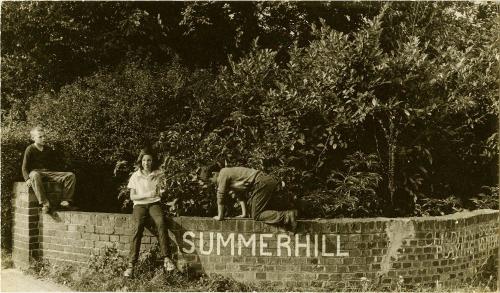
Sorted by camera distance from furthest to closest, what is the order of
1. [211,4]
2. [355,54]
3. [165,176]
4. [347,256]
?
[211,4], [355,54], [165,176], [347,256]

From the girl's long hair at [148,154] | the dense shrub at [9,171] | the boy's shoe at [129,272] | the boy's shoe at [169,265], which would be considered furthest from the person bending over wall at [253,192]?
the dense shrub at [9,171]

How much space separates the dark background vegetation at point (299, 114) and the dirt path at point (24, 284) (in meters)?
0.91

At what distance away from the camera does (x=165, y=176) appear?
23.5 ft

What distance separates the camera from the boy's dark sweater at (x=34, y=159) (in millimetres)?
7247

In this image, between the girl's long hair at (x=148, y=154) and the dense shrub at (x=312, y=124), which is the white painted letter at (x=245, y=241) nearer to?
the dense shrub at (x=312, y=124)

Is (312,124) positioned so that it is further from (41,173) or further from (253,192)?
(41,173)

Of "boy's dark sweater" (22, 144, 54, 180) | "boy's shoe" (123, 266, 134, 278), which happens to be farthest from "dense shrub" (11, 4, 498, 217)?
"boy's shoe" (123, 266, 134, 278)

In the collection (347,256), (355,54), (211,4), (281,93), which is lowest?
(347,256)

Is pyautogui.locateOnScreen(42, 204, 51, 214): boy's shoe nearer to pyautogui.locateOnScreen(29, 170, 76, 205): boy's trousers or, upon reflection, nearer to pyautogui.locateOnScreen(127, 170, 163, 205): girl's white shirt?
pyautogui.locateOnScreen(29, 170, 76, 205): boy's trousers

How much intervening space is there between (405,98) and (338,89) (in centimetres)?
109

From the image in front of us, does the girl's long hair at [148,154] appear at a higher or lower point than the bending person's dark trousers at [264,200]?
higher

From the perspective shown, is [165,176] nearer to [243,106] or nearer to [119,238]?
[119,238]

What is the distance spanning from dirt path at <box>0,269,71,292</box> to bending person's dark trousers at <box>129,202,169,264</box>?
36.5 inches

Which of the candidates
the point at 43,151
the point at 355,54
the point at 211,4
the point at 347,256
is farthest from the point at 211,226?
the point at 211,4
